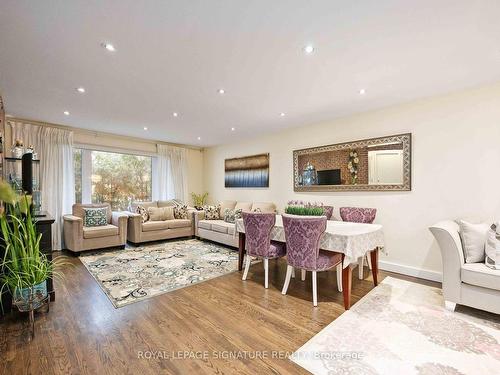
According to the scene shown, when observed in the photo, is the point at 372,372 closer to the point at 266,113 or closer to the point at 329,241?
the point at 329,241

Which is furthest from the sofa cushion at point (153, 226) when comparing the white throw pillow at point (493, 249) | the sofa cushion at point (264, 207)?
the white throw pillow at point (493, 249)

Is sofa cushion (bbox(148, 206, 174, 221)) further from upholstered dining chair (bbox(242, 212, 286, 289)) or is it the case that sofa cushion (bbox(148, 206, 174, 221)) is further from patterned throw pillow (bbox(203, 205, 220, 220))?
upholstered dining chair (bbox(242, 212, 286, 289))

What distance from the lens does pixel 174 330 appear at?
2068 millimetres

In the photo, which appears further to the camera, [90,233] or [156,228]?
[156,228]

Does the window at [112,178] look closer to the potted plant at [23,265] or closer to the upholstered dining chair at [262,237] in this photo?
the potted plant at [23,265]

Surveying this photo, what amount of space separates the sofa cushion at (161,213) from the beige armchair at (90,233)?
0.58 m

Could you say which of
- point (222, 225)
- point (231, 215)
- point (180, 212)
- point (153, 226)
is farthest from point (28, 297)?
point (180, 212)

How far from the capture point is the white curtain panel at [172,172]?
20.3ft

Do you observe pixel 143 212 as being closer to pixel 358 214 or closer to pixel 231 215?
pixel 231 215

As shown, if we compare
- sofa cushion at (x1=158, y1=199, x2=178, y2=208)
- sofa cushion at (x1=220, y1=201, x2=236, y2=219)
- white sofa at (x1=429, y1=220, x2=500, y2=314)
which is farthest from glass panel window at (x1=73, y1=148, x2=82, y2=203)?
white sofa at (x1=429, y1=220, x2=500, y2=314)

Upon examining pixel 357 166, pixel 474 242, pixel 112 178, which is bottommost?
pixel 474 242

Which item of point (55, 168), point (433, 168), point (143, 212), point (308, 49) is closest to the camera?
point (308, 49)

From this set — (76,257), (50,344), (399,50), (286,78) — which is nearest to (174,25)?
(286,78)

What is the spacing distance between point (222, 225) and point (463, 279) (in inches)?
147
